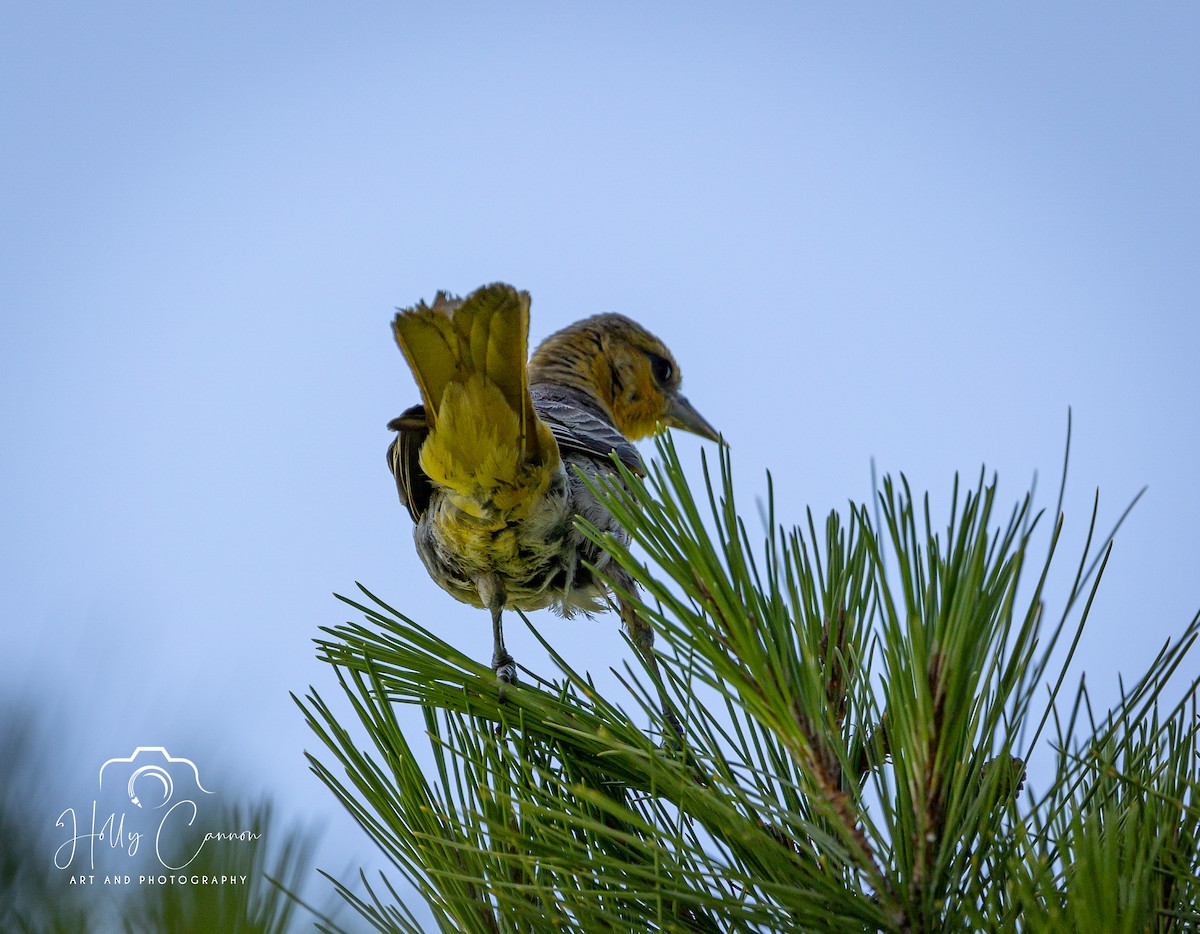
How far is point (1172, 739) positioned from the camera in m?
1.49

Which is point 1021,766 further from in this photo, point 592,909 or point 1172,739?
point 592,909

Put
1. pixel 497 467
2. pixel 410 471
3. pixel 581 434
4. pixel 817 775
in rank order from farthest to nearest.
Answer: pixel 581 434 < pixel 410 471 < pixel 497 467 < pixel 817 775

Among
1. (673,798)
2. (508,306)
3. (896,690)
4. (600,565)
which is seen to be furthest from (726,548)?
(600,565)

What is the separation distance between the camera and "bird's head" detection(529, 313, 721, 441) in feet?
16.2

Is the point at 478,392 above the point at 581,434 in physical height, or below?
below

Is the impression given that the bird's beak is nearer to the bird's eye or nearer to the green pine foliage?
the bird's eye

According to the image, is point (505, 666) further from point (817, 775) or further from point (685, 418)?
point (685, 418)

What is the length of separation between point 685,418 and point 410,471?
2.07 meters

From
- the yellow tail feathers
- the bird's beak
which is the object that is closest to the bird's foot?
the yellow tail feathers

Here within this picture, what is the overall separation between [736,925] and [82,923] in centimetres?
78

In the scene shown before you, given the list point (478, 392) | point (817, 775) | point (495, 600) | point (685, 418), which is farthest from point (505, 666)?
point (685, 418)

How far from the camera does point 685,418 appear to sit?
5180mm

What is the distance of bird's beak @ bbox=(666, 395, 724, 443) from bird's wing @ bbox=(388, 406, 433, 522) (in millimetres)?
1909

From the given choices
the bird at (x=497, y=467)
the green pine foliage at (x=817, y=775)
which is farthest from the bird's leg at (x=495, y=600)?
the green pine foliage at (x=817, y=775)
